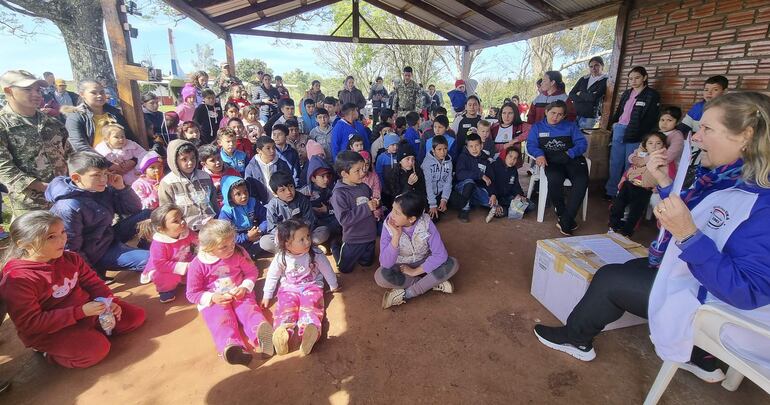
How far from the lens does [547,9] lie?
19.0 ft

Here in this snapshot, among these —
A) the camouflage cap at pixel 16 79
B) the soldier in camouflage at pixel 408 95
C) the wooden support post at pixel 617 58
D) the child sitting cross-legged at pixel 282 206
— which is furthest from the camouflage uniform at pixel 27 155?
the wooden support post at pixel 617 58

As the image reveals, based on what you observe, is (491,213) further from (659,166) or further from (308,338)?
(308,338)

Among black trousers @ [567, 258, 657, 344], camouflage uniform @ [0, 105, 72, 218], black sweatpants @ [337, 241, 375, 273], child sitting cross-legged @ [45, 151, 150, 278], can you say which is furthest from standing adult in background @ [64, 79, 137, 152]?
black trousers @ [567, 258, 657, 344]

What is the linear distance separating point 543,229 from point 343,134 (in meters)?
2.90

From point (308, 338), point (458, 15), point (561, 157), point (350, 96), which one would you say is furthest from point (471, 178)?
point (458, 15)

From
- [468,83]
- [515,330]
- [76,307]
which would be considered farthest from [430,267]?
[468,83]

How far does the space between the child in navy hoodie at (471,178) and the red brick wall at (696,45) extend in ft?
8.63

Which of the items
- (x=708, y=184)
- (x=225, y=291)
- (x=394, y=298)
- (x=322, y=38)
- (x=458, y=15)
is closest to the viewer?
(x=708, y=184)

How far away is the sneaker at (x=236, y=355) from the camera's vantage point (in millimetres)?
2027

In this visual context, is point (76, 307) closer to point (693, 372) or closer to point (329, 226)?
point (329, 226)

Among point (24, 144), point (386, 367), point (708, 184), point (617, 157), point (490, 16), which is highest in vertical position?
point (490, 16)

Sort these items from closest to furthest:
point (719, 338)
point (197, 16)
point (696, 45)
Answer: point (719, 338), point (696, 45), point (197, 16)

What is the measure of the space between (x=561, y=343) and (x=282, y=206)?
250 cm

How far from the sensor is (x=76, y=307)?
6.89 feet
